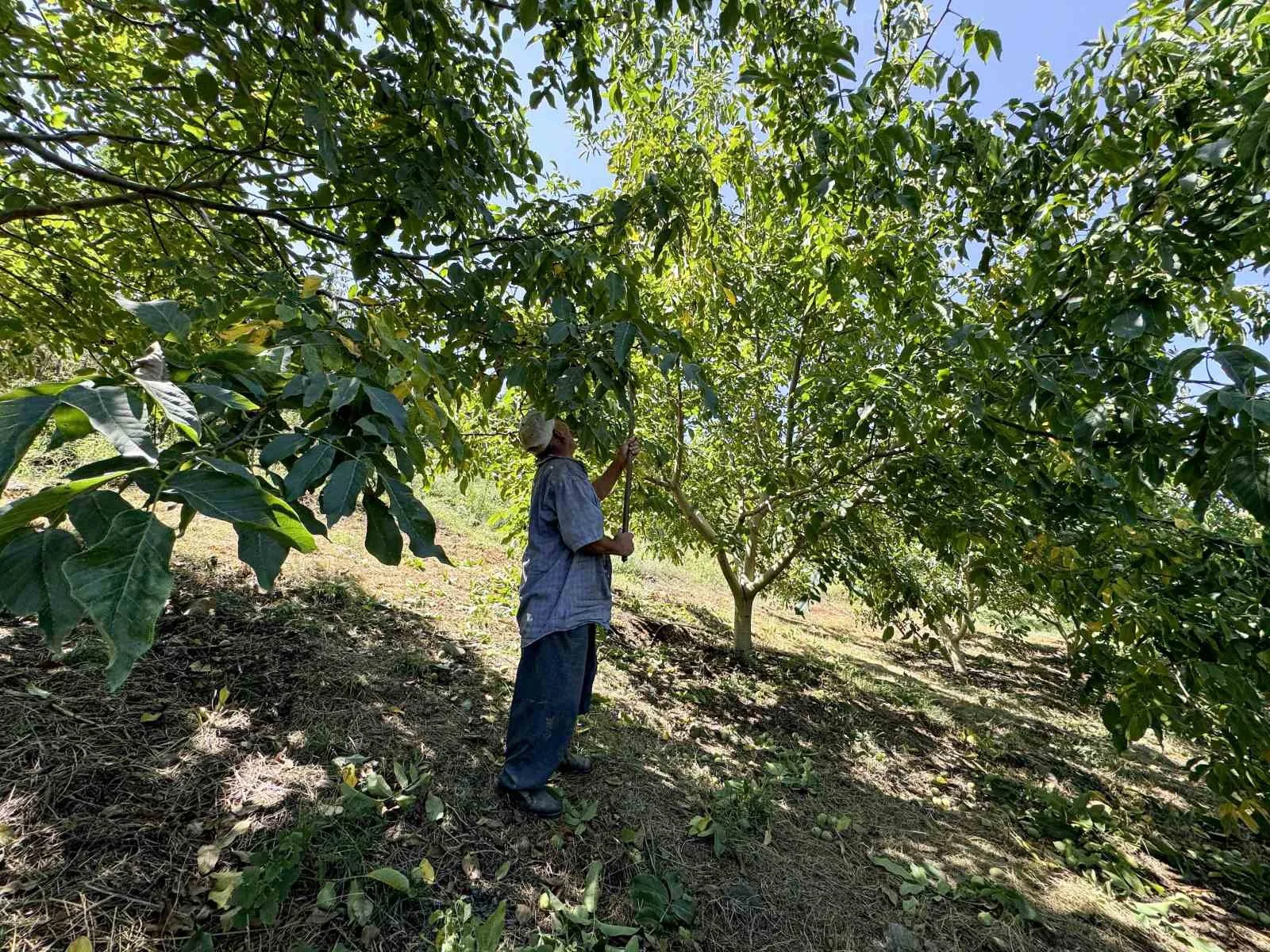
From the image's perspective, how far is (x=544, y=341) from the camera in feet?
7.38

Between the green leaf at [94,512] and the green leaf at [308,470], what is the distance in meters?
0.22

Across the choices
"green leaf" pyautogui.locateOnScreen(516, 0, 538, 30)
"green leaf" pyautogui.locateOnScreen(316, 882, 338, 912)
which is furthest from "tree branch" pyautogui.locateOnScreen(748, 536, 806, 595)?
"green leaf" pyautogui.locateOnScreen(516, 0, 538, 30)

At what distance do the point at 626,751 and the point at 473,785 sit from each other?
1093 millimetres

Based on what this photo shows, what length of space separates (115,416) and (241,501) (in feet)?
0.62

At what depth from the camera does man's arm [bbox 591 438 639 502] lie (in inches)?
112

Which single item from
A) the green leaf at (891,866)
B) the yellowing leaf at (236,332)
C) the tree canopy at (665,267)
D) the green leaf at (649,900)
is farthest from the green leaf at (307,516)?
the green leaf at (891,866)

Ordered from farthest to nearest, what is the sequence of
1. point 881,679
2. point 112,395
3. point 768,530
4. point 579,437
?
point 881,679 → point 768,530 → point 579,437 → point 112,395

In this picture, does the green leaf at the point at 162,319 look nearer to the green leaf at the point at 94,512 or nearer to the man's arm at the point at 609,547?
the green leaf at the point at 94,512

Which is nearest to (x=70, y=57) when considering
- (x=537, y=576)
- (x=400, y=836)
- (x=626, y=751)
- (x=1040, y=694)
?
(x=537, y=576)

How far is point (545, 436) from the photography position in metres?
2.62

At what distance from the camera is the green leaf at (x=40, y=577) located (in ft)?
2.24

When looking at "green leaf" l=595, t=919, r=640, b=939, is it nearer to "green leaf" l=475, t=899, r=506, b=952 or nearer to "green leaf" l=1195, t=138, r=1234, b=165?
"green leaf" l=475, t=899, r=506, b=952

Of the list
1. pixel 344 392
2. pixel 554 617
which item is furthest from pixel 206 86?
pixel 554 617

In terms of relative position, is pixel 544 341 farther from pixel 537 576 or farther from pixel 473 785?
pixel 473 785
